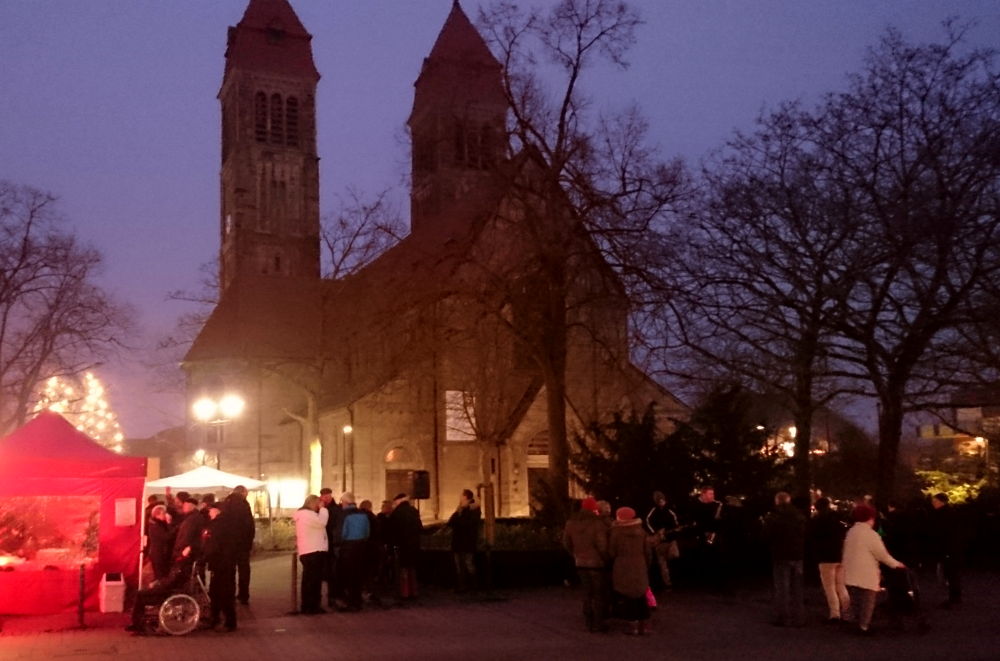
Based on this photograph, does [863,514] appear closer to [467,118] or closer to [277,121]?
[467,118]

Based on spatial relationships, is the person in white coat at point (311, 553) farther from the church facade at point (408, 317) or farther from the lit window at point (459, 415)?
the lit window at point (459, 415)

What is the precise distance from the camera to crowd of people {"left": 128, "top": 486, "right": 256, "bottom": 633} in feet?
44.2

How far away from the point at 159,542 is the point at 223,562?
299 cm

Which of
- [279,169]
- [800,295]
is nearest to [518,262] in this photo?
[800,295]

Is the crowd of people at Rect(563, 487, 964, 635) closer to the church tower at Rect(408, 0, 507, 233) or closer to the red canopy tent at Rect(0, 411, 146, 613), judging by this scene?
the red canopy tent at Rect(0, 411, 146, 613)

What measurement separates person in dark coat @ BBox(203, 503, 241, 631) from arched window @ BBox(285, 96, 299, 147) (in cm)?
5494

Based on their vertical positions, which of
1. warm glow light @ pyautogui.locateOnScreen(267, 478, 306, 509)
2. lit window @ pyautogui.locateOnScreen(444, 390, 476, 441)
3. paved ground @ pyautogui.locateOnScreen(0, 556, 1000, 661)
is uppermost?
lit window @ pyautogui.locateOnScreen(444, 390, 476, 441)

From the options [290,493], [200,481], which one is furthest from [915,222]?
[290,493]

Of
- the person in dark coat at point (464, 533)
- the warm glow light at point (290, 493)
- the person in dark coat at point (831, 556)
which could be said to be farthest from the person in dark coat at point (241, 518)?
the warm glow light at point (290, 493)

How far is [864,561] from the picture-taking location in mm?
12328

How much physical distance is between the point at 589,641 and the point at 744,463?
6.89m

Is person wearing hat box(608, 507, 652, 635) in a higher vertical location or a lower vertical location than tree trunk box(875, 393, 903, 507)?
lower

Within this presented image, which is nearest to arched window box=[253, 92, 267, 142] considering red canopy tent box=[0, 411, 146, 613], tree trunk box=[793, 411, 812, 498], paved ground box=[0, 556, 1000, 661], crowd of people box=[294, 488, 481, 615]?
tree trunk box=[793, 411, 812, 498]

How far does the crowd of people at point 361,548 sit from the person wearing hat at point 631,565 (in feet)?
14.8
